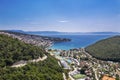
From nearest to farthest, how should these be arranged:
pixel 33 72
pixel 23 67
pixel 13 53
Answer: pixel 33 72 < pixel 23 67 < pixel 13 53

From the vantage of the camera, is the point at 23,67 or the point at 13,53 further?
the point at 13,53

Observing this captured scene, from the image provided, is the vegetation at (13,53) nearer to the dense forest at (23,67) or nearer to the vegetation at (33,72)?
the dense forest at (23,67)

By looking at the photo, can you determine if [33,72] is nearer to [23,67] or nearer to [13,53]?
[23,67]

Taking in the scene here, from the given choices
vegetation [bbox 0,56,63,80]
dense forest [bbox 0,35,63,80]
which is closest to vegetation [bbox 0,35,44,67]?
dense forest [bbox 0,35,63,80]

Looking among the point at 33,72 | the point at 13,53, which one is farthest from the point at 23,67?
the point at 13,53

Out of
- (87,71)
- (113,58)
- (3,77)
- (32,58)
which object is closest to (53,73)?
(32,58)

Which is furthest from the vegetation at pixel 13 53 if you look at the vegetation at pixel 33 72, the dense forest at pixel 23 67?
the vegetation at pixel 33 72

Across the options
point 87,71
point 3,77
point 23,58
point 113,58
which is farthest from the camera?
point 113,58

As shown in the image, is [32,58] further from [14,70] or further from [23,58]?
[14,70]
